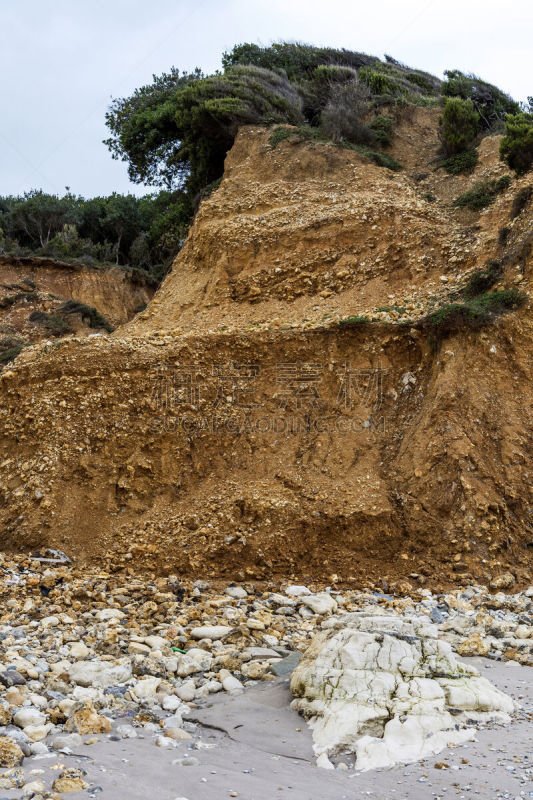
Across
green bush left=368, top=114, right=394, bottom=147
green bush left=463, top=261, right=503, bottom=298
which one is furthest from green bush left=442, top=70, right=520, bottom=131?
green bush left=463, top=261, right=503, bottom=298

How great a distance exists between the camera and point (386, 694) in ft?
17.5

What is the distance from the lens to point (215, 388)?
11.6 m

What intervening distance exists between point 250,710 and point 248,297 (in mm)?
9339

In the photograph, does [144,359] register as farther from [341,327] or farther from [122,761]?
[122,761]

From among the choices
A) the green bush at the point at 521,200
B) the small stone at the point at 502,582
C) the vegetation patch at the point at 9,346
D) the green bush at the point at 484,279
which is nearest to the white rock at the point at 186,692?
the small stone at the point at 502,582

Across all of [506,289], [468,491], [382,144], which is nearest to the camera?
[468,491]

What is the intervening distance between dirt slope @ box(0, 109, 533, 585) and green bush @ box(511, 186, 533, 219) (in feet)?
1.68

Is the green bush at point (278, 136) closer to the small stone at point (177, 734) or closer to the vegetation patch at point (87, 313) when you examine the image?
the vegetation patch at point (87, 313)

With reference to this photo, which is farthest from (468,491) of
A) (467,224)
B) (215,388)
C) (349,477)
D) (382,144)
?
(382,144)

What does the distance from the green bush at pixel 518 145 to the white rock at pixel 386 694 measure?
418 inches

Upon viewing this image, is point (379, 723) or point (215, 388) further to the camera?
point (215, 388)

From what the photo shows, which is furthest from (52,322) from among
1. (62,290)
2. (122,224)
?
(122,224)

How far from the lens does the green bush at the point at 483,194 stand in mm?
14320

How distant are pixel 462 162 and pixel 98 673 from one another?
14.2 meters
